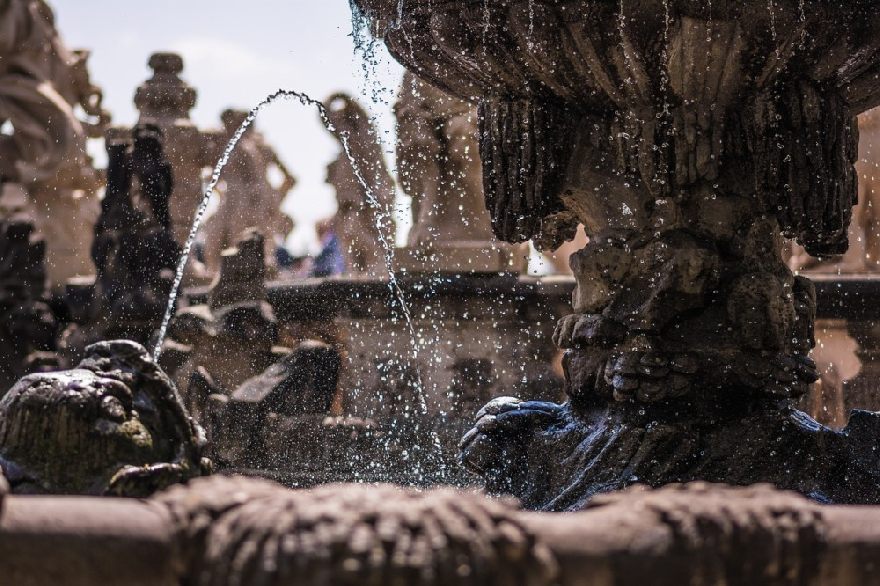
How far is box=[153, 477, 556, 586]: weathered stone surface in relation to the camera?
69.8 inches

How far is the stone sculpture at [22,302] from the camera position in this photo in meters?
9.92

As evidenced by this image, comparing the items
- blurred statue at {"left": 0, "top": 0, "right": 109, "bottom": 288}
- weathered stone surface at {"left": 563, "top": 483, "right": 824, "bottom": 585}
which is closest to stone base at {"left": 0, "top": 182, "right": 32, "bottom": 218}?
blurred statue at {"left": 0, "top": 0, "right": 109, "bottom": 288}

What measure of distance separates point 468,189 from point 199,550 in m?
6.05

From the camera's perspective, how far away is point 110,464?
2.96 meters

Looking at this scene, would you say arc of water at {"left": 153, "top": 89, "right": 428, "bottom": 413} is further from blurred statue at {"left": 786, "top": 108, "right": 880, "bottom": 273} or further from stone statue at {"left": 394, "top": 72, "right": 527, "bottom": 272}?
blurred statue at {"left": 786, "top": 108, "right": 880, "bottom": 273}

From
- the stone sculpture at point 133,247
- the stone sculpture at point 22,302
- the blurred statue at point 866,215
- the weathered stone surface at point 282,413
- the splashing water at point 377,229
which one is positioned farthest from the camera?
the stone sculpture at point 22,302

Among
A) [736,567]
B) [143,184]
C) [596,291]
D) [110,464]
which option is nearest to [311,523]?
[736,567]

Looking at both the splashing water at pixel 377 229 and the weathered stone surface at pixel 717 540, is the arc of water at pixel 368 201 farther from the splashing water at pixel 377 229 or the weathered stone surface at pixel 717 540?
the weathered stone surface at pixel 717 540

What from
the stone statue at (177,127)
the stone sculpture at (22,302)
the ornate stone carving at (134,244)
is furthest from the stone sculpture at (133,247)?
the stone statue at (177,127)

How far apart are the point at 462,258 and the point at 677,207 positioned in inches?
138

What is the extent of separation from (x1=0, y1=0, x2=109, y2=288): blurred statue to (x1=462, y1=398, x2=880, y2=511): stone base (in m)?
9.63

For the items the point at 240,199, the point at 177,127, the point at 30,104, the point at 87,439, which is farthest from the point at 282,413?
the point at 30,104

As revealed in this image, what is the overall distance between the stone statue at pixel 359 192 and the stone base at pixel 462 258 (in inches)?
46.7

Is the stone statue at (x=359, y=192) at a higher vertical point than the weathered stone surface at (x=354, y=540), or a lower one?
higher
